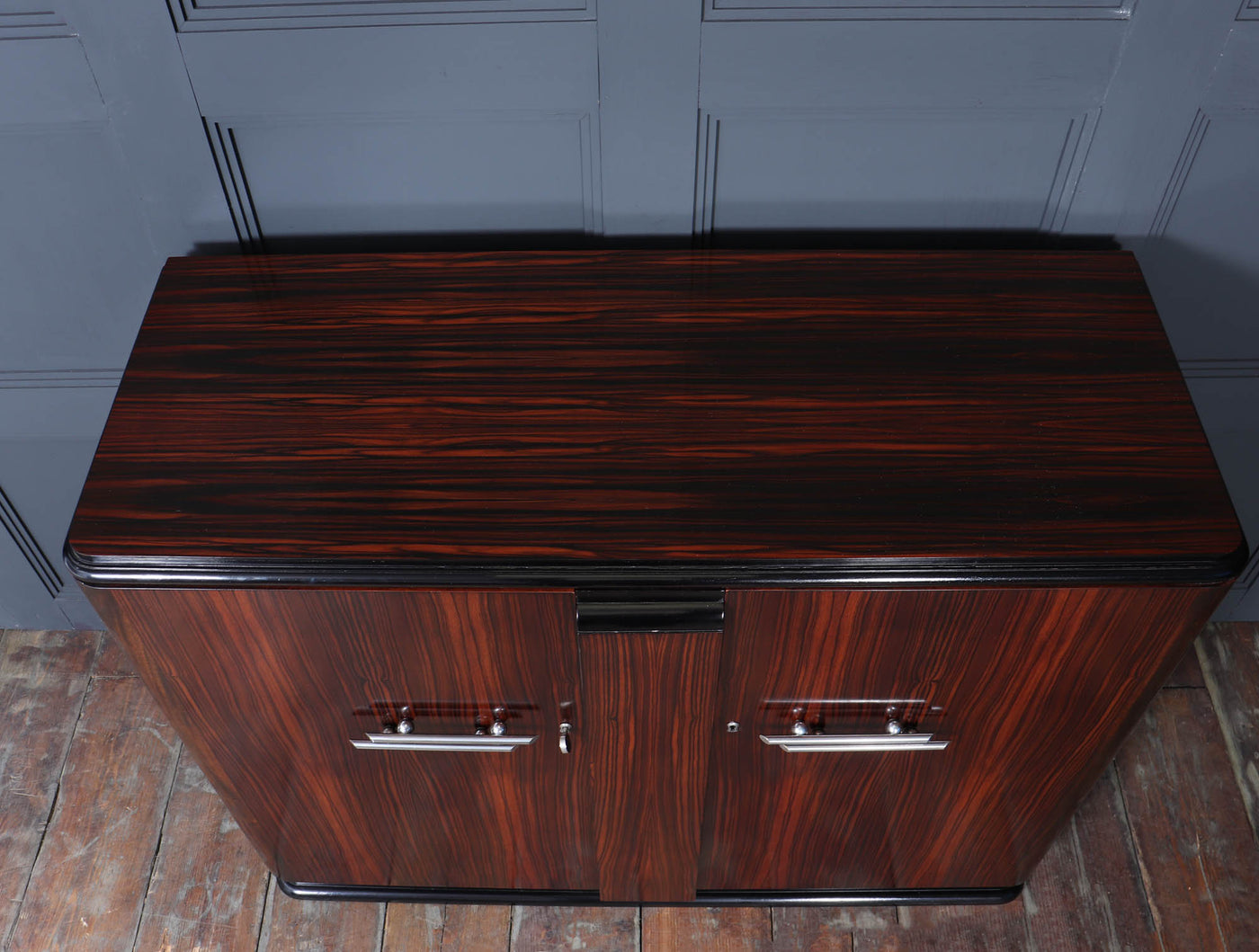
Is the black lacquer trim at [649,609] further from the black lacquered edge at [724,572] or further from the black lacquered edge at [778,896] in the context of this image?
the black lacquered edge at [778,896]

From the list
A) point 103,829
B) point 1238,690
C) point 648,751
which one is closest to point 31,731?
point 103,829

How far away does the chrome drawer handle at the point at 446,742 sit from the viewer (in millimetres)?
797

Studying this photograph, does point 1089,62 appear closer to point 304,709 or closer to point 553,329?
point 553,329

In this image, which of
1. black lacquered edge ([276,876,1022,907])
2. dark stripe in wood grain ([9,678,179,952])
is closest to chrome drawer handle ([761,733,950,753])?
black lacquered edge ([276,876,1022,907])

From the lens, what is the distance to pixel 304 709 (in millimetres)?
782

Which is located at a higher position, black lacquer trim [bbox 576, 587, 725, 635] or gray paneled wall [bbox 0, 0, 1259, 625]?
gray paneled wall [bbox 0, 0, 1259, 625]

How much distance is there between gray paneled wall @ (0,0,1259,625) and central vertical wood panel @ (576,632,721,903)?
39 centimetres

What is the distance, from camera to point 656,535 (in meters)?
0.68

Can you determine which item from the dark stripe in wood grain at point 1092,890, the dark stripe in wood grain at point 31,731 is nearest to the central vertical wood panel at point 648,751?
the dark stripe in wood grain at point 1092,890

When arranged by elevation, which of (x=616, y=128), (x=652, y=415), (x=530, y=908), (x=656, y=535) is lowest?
(x=530, y=908)

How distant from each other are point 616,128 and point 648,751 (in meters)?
0.50

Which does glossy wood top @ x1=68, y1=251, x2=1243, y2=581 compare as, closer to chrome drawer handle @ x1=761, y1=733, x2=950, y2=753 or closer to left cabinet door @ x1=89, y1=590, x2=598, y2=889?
left cabinet door @ x1=89, y1=590, x2=598, y2=889

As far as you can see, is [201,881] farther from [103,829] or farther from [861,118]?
[861,118]

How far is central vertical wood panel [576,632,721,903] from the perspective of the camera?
27.8 inches
